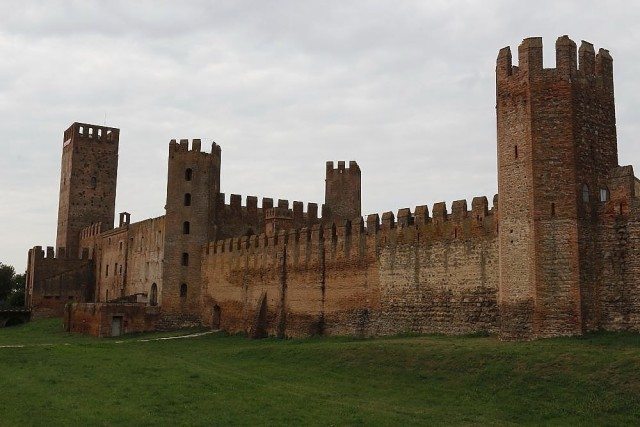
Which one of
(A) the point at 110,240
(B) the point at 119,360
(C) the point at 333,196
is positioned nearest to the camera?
(B) the point at 119,360

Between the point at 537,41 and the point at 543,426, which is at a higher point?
the point at 537,41

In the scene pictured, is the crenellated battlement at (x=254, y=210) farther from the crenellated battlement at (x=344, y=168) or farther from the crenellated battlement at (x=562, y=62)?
the crenellated battlement at (x=562, y=62)

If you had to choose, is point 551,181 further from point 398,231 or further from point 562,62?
point 398,231

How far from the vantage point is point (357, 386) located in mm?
19875

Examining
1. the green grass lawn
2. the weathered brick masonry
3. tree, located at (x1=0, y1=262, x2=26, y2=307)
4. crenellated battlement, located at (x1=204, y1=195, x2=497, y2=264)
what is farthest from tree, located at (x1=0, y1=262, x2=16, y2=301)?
the green grass lawn

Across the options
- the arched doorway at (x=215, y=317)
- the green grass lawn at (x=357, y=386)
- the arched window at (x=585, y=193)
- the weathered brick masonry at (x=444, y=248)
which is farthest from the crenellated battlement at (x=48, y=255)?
the arched window at (x=585, y=193)

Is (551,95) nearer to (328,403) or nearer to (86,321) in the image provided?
(328,403)

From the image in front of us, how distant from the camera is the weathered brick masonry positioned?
848 inches

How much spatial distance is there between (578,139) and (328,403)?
1082 centimetres

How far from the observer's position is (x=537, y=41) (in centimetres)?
2289

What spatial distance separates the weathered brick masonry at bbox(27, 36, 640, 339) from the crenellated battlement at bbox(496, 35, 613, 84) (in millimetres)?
38

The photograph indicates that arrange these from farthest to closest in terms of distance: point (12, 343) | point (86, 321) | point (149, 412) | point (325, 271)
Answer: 1. point (86, 321)
2. point (12, 343)
3. point (325, 271)
4. point (149, 412)

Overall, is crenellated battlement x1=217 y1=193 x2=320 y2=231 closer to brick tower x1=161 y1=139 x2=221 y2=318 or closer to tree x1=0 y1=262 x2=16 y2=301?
brick tower x1=161 y1=139 x2=221 y2=318

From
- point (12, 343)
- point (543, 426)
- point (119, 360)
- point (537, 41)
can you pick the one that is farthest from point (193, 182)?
point (543, 426)
